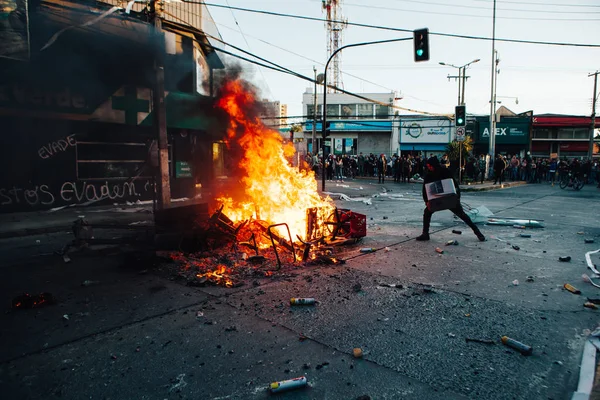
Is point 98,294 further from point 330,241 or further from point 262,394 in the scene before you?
point 330,241

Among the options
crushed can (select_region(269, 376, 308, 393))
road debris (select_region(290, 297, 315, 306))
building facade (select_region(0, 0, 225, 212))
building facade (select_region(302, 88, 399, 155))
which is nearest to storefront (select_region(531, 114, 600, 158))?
building facade (select_region(302, 88, 399, 155))

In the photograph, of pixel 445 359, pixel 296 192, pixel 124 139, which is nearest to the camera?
pixel 445 359

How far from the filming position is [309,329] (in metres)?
4.11

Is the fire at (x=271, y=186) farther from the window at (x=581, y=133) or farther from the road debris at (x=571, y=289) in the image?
the window at (x=581, y=133)

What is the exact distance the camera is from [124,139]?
14.3m

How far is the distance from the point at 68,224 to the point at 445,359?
32.8ft

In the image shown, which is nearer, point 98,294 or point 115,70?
point 98,294

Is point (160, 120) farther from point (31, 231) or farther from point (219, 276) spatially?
point (219, 276)

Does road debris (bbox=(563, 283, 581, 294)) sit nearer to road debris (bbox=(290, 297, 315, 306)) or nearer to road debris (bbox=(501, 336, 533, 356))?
road debris (bbox=(501, 336, 533, 356))

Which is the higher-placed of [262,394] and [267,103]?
[267,103]

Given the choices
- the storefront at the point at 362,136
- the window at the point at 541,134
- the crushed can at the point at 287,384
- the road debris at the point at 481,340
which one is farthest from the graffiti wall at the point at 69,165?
the window at the point at 541,134

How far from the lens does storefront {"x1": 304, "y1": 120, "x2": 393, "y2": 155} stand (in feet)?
167

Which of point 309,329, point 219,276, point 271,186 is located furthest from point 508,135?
point 309,329

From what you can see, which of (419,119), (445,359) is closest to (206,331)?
(445,359)
